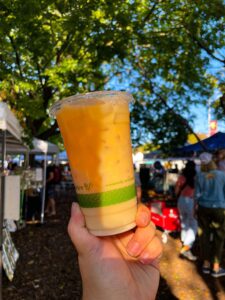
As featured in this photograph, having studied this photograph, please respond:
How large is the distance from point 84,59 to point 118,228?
8.54 meters

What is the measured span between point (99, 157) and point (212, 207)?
532 centimetres

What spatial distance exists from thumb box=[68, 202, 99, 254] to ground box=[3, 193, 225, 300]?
4.45 meters

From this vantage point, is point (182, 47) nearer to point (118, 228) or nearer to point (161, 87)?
point (161, 87)

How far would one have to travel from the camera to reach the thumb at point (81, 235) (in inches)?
57.0

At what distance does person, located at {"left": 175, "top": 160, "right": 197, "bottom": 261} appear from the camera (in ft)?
24.8

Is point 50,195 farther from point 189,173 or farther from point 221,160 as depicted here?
point 221,160

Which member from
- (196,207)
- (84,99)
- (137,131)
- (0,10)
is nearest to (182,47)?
(137,131)

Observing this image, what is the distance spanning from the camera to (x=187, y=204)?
305 inches

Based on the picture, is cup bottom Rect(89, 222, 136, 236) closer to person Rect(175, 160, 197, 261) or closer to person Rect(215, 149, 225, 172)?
person Rect(215, 149, 225, 172)

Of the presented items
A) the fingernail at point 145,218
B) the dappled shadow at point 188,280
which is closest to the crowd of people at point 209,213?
the dappled shadow at point 188,280

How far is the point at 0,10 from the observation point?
18.7 feet

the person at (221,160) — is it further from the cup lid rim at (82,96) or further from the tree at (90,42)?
the cup lid rim at (82,96)

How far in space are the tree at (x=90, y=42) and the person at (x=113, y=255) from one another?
15.6ft

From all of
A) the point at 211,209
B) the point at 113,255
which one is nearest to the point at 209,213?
the point at 211,209
